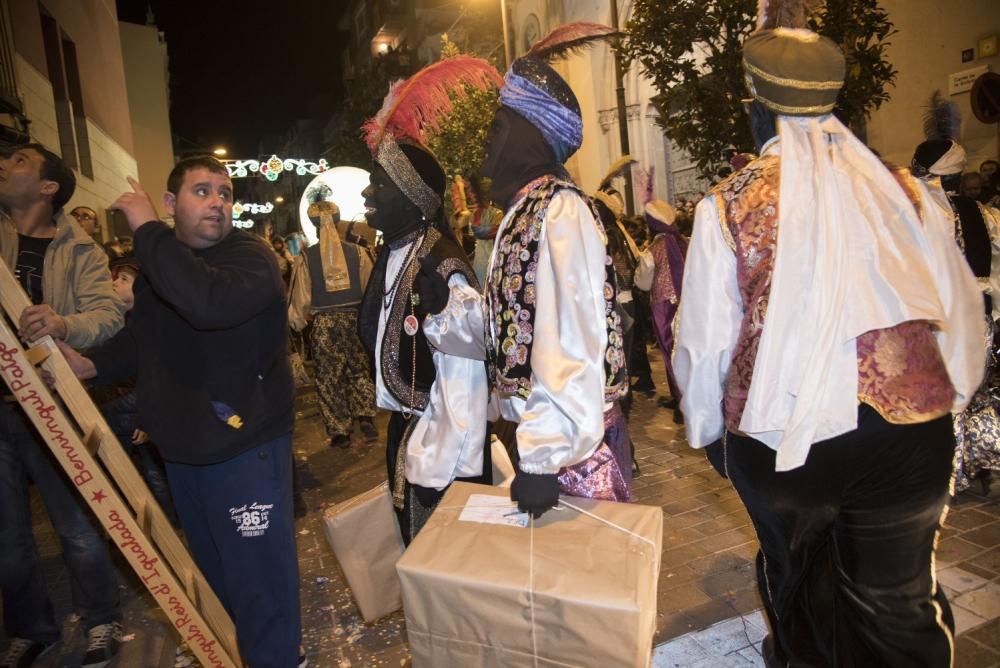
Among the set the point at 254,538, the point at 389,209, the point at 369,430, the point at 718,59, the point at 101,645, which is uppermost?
the point at 718,59

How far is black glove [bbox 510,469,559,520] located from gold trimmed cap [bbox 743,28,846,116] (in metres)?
1.20

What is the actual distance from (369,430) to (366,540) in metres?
4.29

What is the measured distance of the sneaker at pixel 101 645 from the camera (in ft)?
10.5

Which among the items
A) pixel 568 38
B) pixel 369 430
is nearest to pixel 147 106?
pixel 369 430

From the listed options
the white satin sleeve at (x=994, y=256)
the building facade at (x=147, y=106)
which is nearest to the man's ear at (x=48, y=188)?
the white satin sleeve at (x=994, y=256)

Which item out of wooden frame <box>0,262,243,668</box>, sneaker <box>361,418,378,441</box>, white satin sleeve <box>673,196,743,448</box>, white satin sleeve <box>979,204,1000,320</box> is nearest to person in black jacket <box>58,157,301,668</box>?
wooden frame <box>0,262,243,668</box>

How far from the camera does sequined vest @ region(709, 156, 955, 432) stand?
5.88 ft

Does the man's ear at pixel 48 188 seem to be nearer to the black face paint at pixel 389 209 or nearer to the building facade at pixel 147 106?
the black face paint at pixel 389 209

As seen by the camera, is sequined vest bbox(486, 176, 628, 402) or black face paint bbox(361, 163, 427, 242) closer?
sequined vest bbox(486, 176, 628, 402)

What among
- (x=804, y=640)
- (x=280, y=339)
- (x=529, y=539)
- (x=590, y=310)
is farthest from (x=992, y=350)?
(x=280, y=339)

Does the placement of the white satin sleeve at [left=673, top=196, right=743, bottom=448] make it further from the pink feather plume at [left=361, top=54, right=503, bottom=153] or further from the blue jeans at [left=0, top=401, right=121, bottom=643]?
the blue jeans at [left=0, top=401, right=121, bottom=643]

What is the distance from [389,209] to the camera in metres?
2.81

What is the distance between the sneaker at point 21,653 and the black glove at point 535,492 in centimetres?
275

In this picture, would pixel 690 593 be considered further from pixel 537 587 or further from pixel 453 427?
pixel 537 587
